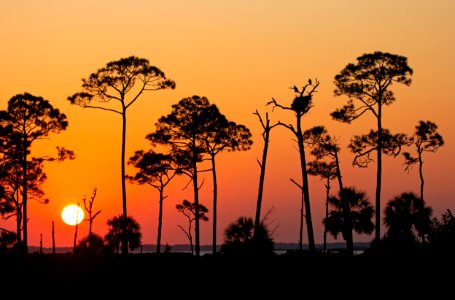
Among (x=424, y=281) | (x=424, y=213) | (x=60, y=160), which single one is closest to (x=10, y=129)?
(x=60, y=160)

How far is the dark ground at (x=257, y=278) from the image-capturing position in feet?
106

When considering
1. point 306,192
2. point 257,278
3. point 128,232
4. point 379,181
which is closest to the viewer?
point 257,278

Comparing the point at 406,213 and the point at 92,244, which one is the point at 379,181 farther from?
the point at 92,244

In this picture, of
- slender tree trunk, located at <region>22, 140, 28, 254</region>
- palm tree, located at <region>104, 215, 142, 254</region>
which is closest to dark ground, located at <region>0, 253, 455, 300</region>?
slender tree trunk, located at <region>22, 140, 28, 254</region>

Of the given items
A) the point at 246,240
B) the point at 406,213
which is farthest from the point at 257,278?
the point at 406,213

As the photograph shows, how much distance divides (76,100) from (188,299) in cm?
2646

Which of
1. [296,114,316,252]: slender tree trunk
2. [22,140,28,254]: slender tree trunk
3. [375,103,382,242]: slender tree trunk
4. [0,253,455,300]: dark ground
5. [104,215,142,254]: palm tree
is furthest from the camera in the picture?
[104,215,142,254]: palm tree

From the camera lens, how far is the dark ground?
32.3 meters

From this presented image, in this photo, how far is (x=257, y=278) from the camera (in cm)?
3656

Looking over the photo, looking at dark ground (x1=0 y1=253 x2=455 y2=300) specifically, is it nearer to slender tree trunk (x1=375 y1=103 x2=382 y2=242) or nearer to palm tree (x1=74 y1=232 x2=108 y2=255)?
slender tree trunk (x1=375 y1=103 x2=382 y2=242)

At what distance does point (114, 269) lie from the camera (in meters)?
45.3

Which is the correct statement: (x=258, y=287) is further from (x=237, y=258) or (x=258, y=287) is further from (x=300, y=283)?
(x=237, y=258)

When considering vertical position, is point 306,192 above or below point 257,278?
above

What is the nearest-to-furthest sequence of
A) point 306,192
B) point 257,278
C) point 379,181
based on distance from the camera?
point 257,278 → point 306,192 → point 379,181
